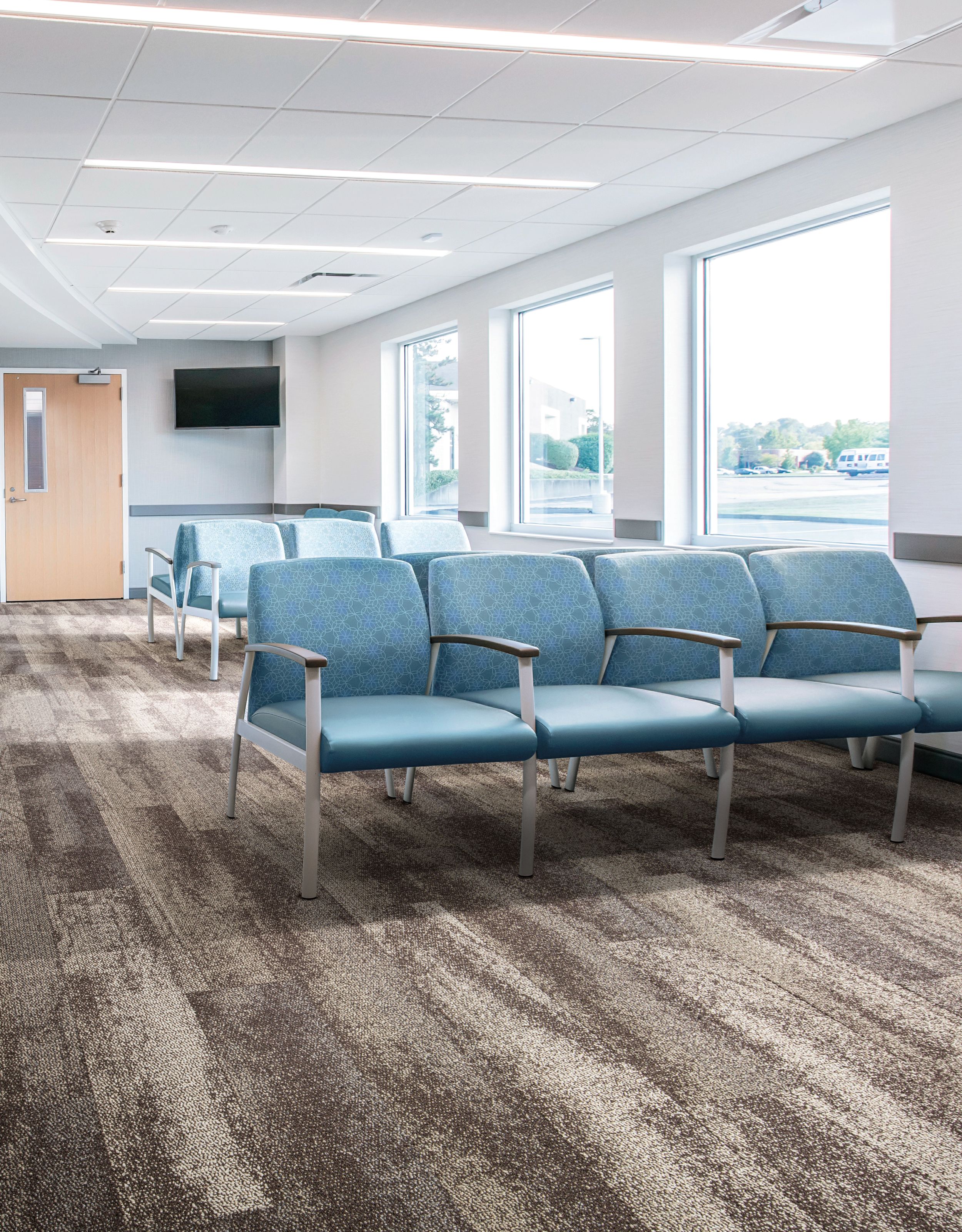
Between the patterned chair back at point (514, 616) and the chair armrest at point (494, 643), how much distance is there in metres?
0.04

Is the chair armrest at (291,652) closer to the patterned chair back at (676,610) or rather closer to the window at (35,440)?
the patterned chair back at (676,610)

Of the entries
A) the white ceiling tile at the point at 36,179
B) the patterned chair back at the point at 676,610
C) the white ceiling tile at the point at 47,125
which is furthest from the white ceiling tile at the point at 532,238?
the patterned chair back at the point at 676,610

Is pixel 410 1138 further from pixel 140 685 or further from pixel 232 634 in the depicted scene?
pixel 232 634

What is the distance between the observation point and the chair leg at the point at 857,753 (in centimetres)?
452

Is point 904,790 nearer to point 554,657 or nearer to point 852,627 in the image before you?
point 852,627

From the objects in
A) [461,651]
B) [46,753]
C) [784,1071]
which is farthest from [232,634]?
[784,1071]

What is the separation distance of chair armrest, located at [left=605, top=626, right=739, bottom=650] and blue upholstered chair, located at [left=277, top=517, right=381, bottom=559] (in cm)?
275

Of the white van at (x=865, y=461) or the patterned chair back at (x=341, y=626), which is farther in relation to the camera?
the white van at (x=865, y=461)

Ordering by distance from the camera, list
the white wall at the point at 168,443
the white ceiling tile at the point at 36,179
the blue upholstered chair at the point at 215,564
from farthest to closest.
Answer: the white wall at the point at 168,443 → the blue upholstered chair at the point at 215,564 → the white ceiling tile at the point at 36,179

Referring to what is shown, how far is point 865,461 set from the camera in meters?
5.18

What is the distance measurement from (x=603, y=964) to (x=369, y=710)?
3.16 feet

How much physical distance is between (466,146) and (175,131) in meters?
1.15

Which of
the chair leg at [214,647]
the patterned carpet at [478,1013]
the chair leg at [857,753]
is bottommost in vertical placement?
the patterned carpet at [478,1013]

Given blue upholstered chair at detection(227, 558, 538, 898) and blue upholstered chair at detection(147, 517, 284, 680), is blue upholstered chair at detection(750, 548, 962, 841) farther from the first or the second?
blue upholstered chair at detection(147, 517, 284, 680)
